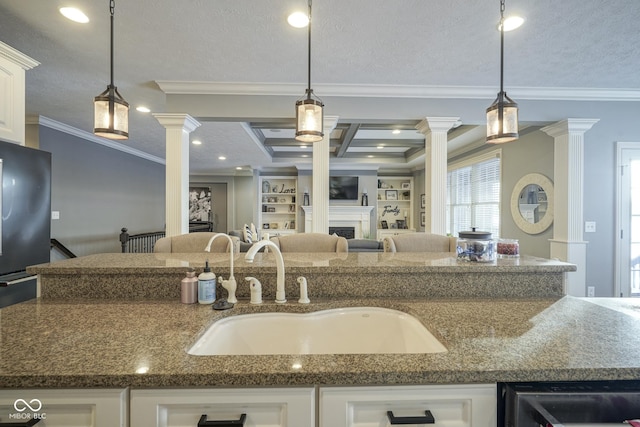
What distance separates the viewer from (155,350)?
79 centimetres

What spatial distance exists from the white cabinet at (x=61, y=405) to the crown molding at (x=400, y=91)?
10.2ft

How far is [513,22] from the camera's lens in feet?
6.95

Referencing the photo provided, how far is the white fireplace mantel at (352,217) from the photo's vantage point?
302 inches

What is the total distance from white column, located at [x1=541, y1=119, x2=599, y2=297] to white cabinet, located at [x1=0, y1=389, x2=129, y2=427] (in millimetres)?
4249

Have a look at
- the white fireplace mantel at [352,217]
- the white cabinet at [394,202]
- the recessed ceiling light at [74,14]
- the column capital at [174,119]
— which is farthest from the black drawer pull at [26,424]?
the white cabinet at [394,202]

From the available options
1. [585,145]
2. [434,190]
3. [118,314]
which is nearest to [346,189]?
[434,190]

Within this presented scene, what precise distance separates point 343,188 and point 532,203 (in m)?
4.43

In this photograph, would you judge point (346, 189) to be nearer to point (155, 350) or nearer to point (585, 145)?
point (585, 145)

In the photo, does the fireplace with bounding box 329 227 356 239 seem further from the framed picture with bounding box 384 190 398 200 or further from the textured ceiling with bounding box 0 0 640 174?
the textured ceiling with bounding box 0 0 640 174

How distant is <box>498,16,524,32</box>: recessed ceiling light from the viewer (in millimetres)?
2073

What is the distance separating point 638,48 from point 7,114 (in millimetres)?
5161

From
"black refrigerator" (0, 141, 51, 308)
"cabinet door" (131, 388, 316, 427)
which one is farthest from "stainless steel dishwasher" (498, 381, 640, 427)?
"black refrigerator" (0, 141, 51, 308)

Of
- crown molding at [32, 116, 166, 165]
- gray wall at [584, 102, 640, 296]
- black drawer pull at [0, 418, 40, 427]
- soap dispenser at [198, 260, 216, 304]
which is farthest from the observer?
crown molding at [32, 116, 166, 165]

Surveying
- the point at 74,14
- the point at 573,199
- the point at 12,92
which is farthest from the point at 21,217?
the point at 573,199
